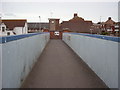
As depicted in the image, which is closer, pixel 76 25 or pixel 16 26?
pixel 16 26

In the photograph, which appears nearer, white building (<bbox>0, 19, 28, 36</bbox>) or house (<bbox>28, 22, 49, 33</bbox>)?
white building (<bbox>0, 19, 28, 36</bbox>)

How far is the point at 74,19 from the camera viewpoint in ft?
218

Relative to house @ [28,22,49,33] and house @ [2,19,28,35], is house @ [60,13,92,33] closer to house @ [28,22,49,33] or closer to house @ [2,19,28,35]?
house @ [28,22,49,33]

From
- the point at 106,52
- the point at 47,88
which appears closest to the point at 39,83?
the point at 47,88

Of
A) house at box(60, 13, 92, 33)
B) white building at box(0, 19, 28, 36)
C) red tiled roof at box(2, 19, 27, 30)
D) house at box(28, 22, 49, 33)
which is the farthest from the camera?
house at box(28, 22, 49, 33)

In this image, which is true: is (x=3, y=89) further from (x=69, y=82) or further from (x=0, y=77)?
(x=69, y=82)

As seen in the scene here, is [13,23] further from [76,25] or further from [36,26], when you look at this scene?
[36,26]

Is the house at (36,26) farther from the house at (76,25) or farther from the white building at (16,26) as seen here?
the white building at (16,26)

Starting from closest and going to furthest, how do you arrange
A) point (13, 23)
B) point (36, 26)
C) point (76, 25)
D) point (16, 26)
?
point (16, 26), point (13, 23), point (76, 25), point (36, 26)

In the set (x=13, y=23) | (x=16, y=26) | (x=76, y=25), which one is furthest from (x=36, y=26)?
(x=16, y=26)

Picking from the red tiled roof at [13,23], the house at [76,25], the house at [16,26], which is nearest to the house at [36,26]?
the house at [76,25]

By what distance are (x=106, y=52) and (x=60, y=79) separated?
6.11ft

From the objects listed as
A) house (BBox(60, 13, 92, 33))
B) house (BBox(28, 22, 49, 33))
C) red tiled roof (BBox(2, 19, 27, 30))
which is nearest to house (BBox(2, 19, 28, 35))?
Answer: red tiled roof (BBox(2, 19, 27, 30))

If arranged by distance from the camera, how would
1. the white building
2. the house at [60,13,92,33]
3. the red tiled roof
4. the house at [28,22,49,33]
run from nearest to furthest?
the white building → the red tiled roof → the house at [60,13,92,33] → the house at [28,22,49,33]
